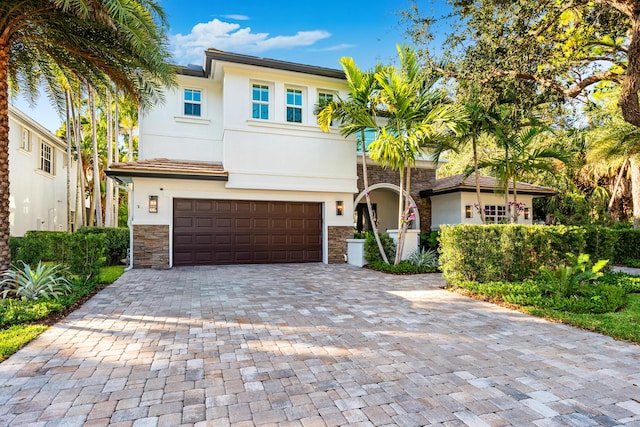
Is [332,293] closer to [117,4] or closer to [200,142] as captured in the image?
[117,4]

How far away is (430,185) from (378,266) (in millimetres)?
6364

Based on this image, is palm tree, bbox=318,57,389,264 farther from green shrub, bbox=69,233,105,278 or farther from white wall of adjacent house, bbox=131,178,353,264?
green shrub, bbox=69,233,105,278

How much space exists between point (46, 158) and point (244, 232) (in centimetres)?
1330

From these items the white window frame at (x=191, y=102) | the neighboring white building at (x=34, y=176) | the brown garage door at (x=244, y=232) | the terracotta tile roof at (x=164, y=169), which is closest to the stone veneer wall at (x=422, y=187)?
the brown garage door at (x=244, y=232)

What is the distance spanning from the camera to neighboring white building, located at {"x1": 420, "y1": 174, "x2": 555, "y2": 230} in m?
14.9

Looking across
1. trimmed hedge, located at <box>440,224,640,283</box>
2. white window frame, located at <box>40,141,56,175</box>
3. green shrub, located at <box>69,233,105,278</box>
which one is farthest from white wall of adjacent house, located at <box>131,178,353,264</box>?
white window frame, located at <box>40,141,56,175</box>

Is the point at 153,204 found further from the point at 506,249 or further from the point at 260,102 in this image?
the point at 506,249

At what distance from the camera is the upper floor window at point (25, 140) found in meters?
15.9

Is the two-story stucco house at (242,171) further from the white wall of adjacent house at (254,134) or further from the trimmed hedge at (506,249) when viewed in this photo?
the trimmed hedge at (506,249)

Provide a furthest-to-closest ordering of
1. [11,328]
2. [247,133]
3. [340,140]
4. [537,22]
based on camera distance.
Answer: [340,140] → [247,133] → [537,22] → [11,328]

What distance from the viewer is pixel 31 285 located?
6184 mm

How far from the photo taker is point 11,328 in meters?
4.86

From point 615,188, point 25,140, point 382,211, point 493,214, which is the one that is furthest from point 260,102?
point 615,188

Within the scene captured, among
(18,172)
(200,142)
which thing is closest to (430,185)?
(200,142)
